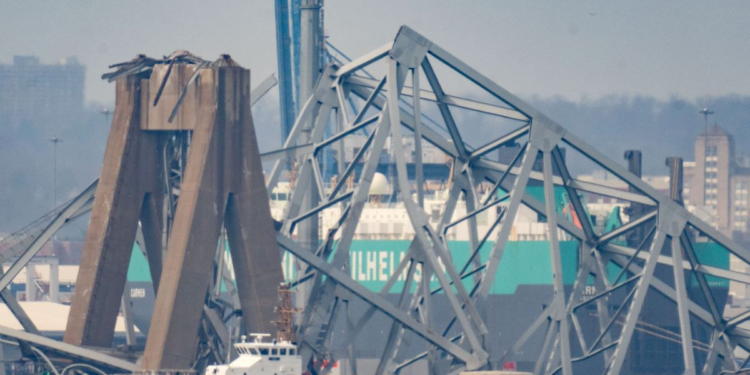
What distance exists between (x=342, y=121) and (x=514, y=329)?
179 ft

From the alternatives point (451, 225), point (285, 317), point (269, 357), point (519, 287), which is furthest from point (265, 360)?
point (519, 287)

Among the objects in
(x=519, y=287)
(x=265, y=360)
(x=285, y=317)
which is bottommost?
(x=519, y=287)

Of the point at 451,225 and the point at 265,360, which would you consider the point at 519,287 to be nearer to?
the point at 451,225

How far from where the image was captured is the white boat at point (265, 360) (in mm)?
47219

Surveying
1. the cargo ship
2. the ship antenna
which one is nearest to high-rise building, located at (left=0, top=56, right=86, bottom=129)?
the cargo ship

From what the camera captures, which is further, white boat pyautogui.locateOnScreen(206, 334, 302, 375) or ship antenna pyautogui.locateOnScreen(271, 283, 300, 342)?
ship antenna pyautogui.locateOnScreen(271, 283, 300, 342)

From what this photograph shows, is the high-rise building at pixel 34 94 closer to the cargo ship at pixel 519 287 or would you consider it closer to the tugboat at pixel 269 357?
the cargo ship at pixel 519 287

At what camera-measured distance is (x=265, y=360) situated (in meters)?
47.8

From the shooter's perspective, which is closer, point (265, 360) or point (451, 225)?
point (265, 360)

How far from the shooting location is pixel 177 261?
50406 mm

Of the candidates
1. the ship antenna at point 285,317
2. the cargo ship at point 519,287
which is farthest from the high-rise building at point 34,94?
the ship antenna at point 285,317

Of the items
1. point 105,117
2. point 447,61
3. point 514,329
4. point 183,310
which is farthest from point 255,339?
point 105,117

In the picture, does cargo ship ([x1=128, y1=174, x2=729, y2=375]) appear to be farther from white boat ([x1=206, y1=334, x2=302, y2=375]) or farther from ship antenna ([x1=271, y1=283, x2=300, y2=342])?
white boat ([x1=206, y1=334, x2=302, y2=375])

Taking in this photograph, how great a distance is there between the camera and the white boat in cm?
4722
